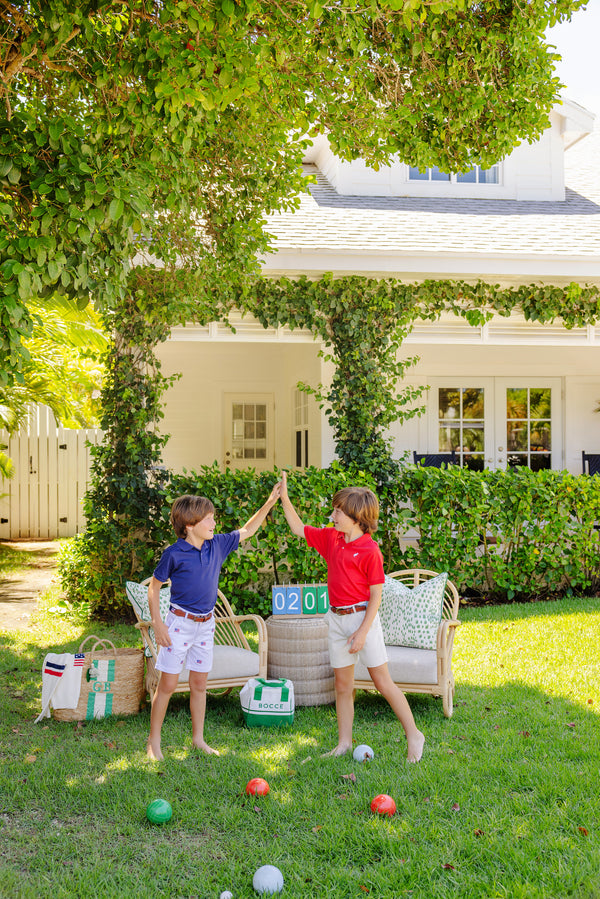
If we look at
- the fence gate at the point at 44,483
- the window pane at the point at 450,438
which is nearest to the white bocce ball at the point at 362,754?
the window pane at the point at 450,438

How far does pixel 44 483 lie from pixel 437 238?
8749mm

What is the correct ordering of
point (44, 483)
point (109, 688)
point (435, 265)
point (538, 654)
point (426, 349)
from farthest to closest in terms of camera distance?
1. point (44, 483)
2. point (426, 349)
3. point (435, 265)
4. point (538, 654)
5. point (109, 688)

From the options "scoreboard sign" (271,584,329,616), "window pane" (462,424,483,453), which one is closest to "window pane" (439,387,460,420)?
"window pane" (462,424,483,453)

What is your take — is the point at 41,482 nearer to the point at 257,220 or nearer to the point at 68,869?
the point at 257,220

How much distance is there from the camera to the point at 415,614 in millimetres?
5207

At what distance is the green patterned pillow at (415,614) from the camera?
5.17 meters

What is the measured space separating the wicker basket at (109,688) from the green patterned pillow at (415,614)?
1722 millimetres

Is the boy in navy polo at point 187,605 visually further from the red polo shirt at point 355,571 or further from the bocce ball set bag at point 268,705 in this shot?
the red polo shirt at point 355,571

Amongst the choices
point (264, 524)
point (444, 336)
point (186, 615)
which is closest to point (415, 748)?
point (186, 615)

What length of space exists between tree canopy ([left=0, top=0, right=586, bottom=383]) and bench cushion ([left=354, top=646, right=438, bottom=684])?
280cm

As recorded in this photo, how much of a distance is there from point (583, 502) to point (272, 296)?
4175mm

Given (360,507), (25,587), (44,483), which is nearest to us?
(360,507)

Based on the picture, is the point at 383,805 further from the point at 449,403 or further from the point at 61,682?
the point at 449,403

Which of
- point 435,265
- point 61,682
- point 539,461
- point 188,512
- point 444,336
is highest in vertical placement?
point 435,265
